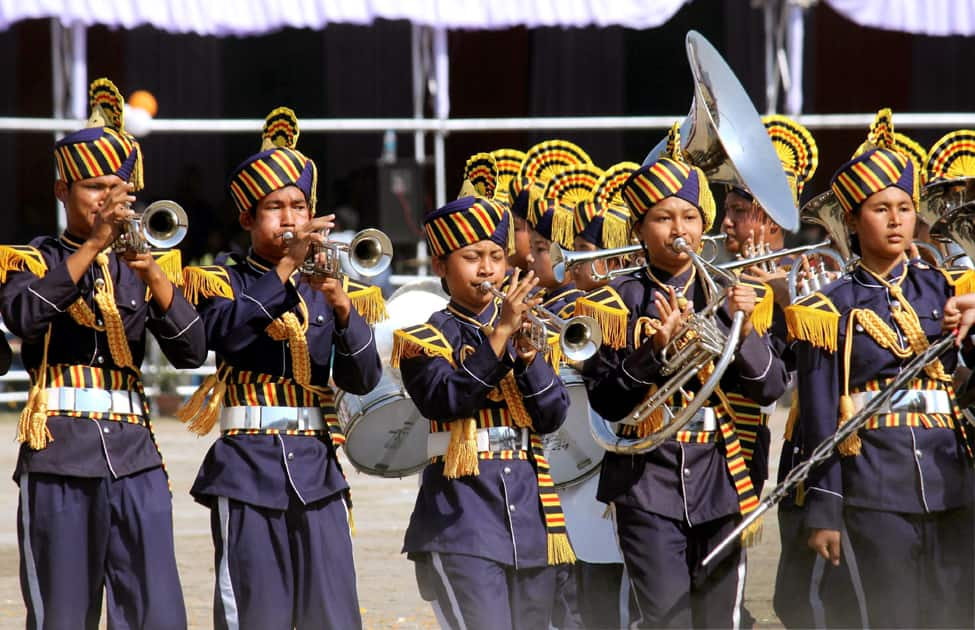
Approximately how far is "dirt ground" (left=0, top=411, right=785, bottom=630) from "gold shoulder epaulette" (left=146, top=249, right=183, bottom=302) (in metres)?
2.26

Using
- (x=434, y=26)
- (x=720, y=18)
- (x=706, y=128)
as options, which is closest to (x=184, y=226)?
(x=706, y=128)

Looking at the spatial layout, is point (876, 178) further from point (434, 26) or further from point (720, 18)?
point (720, 18)

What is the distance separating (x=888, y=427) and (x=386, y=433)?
201 cm

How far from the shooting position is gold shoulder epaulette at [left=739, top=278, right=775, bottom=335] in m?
5.87

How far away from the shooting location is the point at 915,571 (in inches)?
229

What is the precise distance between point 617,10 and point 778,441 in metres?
4.36

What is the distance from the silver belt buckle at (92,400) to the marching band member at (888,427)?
234 centimetres

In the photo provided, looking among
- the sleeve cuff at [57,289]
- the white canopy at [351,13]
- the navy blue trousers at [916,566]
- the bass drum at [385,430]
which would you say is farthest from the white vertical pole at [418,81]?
the sleeve cuff at [57,289]

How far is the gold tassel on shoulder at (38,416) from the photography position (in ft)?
18.2

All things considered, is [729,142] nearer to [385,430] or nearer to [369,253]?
[369,253]

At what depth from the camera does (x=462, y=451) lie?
5.70m

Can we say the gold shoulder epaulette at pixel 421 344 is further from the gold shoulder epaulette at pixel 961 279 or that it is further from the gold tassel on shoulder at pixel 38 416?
the gold shoulder epaulette at pixel 961 279

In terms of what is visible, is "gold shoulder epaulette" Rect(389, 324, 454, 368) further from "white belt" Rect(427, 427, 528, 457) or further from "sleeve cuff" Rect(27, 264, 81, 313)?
"sleeve cuff" Rect(27, 264, 81, 313)

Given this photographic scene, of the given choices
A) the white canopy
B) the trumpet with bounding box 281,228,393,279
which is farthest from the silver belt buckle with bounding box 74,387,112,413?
the white canopy
